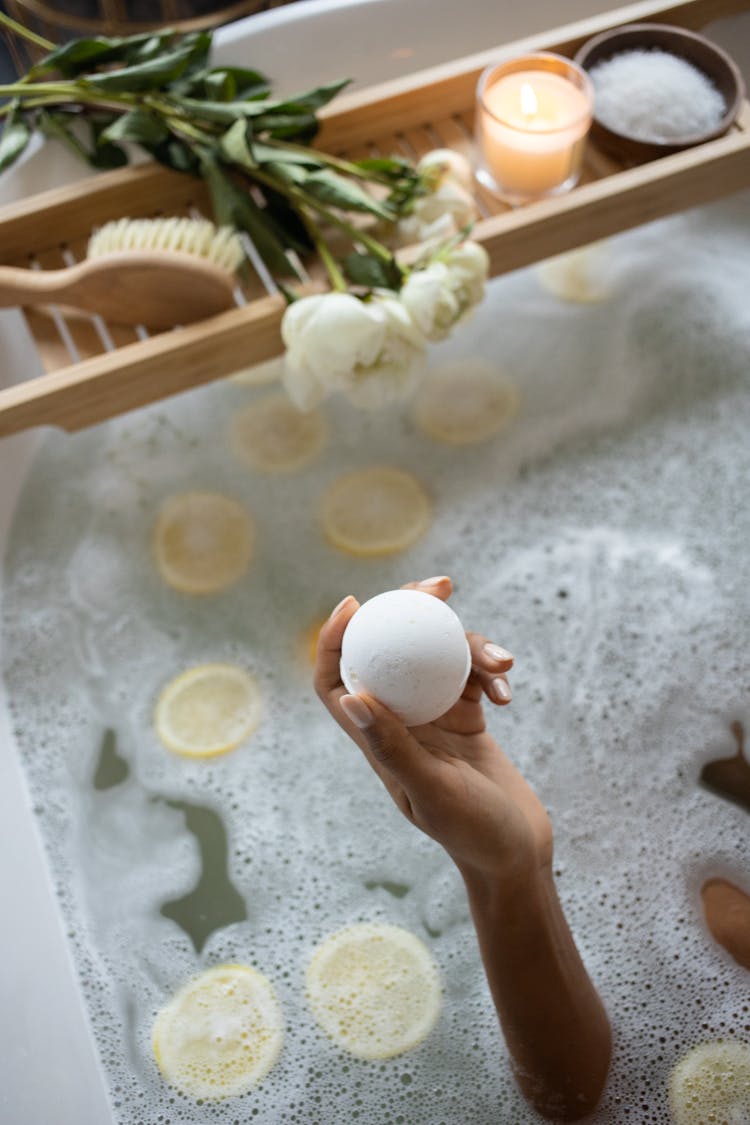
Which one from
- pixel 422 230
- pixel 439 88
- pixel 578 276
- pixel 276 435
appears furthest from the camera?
pixel 578 276

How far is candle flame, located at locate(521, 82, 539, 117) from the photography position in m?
1.30

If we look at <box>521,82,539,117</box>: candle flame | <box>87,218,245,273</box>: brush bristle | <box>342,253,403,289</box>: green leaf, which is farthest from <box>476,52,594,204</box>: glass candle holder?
<box>87,218,245,273</box>: brush bristle

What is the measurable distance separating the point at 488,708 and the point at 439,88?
2.54 feet

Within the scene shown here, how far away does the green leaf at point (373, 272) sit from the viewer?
1219mm

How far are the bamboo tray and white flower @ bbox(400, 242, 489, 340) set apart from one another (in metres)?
0.07

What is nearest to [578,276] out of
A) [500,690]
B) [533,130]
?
[533,130]

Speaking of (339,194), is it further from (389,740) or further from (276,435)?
(389,740)

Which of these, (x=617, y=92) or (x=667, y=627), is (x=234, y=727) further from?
(x=617, y=92)

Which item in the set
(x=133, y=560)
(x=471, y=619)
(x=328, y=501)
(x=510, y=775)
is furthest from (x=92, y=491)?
(x=510, y=775)

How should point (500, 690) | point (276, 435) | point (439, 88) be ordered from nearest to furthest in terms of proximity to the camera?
point (500, 690) → point (439, 88) → point (276, 435)

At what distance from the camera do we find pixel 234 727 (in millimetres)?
1312

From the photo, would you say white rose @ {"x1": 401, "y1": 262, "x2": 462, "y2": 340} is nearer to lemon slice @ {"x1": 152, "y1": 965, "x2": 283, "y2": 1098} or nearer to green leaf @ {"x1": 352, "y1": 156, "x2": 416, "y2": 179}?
green leaf @ {"x1": 352, "y1": 156, "x2": 416, "y2": 179}

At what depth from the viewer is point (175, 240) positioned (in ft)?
Result: 3.98

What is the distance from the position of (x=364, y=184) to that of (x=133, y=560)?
551 mm
